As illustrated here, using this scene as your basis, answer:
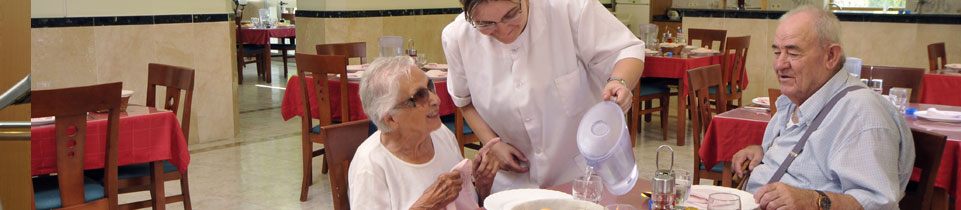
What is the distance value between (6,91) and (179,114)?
5.96m

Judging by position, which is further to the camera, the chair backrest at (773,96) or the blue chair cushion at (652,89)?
the blue chair cushion at (652,89)

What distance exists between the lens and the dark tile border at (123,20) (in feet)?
17.5

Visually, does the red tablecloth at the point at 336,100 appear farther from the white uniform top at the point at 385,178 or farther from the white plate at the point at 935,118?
the white uniform top at the point at 385,178

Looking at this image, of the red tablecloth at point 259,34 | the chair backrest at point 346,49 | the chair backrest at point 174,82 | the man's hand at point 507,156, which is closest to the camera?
the man's hand at point 507,156

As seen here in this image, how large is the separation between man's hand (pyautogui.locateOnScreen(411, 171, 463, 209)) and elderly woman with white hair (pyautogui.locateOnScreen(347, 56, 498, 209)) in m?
0.02

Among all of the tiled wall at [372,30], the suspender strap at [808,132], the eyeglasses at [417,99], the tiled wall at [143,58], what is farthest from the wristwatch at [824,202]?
the tiled wall at [372,30]

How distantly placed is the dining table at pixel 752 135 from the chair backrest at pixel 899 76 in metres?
0.43

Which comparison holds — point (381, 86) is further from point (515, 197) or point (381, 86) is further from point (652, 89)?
point (652, 89)

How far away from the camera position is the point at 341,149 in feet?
7.49

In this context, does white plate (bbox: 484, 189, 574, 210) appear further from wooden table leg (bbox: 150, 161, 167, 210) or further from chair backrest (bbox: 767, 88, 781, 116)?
wooden table leg (bbox: 150, 161, 167, 210)

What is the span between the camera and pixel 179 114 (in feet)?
20.5

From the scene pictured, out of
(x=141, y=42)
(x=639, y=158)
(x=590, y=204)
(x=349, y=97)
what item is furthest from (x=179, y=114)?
(x=590, y=204)

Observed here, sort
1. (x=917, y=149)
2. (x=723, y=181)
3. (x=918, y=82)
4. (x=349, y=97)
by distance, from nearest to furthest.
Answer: (x=917, y=149) → (x=723, y=181) → (x=918, y=82) → (x=349, y=97)

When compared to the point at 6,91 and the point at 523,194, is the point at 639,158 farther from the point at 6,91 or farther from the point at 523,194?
the point at 6,91
